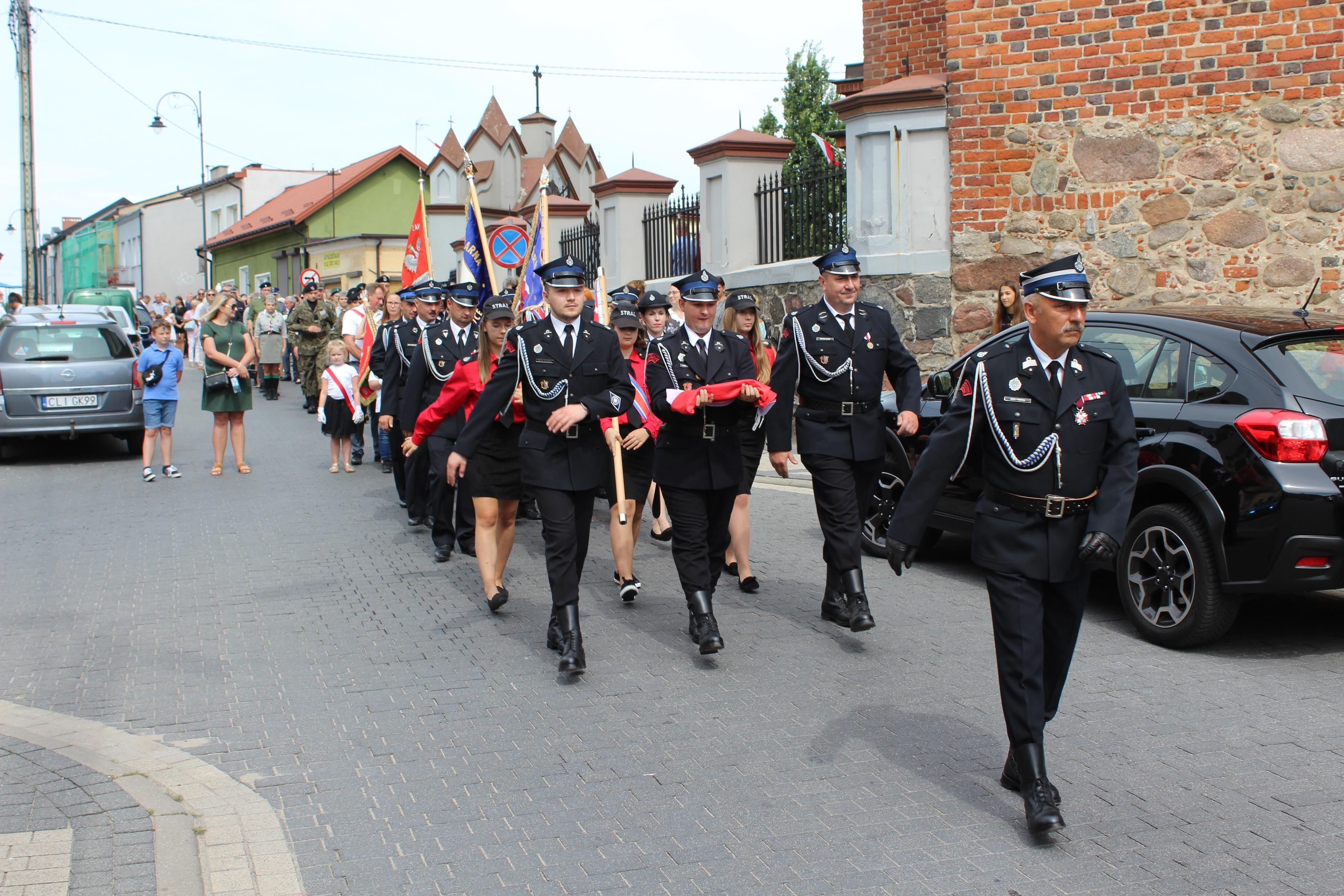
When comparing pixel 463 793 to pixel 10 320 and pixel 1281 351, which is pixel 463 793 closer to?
pixel 1281 351

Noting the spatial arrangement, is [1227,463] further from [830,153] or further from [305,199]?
[305,199]

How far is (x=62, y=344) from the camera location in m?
15.6

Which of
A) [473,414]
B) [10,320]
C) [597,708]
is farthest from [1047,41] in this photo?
[10,320]

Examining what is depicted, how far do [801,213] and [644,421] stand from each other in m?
8.63

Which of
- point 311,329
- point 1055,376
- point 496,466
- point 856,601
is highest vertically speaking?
point 311,329

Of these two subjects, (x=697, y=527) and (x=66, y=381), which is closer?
(x=697, y=527)

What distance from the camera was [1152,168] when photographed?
1242cm

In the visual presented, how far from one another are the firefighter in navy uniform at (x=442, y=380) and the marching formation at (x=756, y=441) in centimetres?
2

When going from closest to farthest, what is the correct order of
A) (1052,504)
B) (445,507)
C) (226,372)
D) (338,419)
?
(1052,504)
(445,507)
(226,372)
(338,419)

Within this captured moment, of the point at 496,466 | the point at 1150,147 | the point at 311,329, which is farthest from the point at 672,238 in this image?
the point at 496,466

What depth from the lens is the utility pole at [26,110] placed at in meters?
27.1

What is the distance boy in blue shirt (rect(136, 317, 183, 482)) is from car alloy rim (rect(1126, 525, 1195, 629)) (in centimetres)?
1021

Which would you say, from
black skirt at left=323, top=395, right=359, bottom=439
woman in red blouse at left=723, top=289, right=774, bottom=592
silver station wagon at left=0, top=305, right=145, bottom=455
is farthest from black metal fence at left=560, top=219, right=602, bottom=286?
woman in red blouse at left=723, top=289, right=774, bottom=592

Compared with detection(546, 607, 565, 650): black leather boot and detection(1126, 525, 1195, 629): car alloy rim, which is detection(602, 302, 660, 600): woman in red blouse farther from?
detection(1126, 525, 1195, 629): car alloy rim
